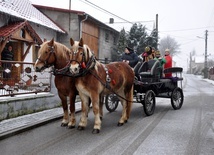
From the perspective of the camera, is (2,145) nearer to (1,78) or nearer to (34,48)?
(1,78)

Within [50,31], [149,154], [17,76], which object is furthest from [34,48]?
[149,154]

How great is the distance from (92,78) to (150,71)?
143 inches

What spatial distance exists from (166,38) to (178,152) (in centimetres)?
8408

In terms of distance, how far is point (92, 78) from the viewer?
5953 millimetres

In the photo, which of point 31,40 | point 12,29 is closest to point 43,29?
point 31,40

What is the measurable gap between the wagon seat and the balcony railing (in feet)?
10.7

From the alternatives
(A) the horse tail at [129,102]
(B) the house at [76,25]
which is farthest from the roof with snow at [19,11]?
(A) the horse tail at [129,102]

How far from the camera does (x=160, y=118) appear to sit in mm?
7699

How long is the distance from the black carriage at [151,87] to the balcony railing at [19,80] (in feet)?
7.47

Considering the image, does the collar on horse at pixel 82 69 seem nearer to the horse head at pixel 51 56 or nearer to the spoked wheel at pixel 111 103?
the horse head at pixel 51 56

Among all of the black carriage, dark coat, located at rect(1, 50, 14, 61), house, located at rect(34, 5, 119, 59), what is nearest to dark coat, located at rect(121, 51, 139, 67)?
the black carriage

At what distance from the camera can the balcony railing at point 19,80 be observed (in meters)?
7.28

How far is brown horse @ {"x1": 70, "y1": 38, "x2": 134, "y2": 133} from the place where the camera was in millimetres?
5621

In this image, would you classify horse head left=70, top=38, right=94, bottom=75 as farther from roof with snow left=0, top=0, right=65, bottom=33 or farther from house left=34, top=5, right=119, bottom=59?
house left=34, top=5, right=119, bottom=59
